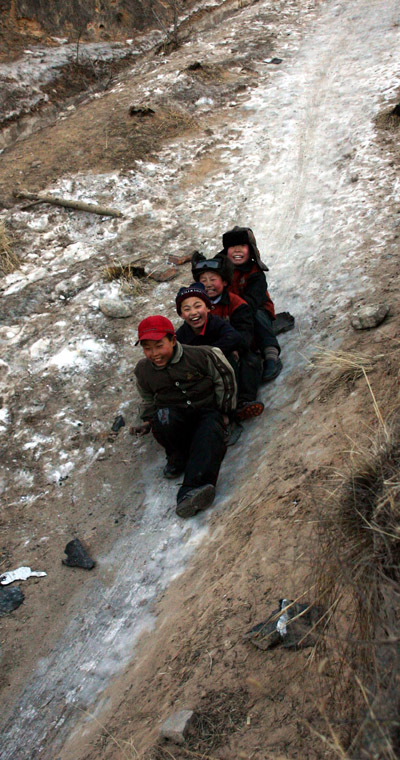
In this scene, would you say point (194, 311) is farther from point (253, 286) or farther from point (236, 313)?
point (253, 286)

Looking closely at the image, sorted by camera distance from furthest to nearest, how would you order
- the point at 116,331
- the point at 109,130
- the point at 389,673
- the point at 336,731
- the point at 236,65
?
the point at 236,65, the point at 109,130, the point at 116,331, the point at 336,731, the point at 389,673

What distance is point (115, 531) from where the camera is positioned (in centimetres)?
474

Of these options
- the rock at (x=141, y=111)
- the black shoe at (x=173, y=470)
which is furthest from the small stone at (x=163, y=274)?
the rock at (x=141, y=111)

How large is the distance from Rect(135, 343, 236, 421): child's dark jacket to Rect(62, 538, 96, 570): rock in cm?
121

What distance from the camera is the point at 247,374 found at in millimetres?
5293

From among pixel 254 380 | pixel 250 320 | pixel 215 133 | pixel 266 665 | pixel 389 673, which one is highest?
pixel 215 133

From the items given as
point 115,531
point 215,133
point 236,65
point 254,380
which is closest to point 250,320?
point 254,380

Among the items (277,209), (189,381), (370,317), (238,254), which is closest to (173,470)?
(189,381)

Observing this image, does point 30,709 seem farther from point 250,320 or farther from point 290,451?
point 250,320

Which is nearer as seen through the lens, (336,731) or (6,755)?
(336,731)

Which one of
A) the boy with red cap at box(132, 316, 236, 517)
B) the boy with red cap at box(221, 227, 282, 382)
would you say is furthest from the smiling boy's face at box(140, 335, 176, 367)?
the boy with red cap at box(221, 227, 282, 382)

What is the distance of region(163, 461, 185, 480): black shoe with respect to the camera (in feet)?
16.1

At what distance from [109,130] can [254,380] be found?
7687mm

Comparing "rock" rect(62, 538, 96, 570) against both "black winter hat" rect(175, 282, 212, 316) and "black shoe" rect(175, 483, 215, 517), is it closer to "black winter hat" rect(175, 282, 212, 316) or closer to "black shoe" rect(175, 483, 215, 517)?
"black shoe" rect(175, 483, 215, 517)
